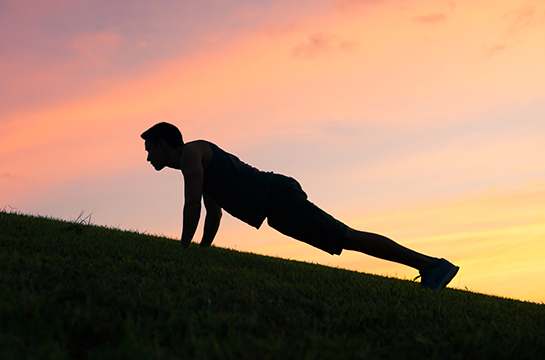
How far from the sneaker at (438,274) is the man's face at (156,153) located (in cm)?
349

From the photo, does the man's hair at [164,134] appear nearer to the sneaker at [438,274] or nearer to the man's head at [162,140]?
the man's head at [162,140]

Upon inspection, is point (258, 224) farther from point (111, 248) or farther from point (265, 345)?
point (265, 345)

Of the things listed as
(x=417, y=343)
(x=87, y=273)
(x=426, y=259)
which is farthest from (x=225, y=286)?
(x=426, y=259)

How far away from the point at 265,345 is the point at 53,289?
158 centimetres

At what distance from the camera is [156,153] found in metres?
5.22

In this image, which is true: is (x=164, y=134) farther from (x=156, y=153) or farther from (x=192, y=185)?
(x=192, y=185)

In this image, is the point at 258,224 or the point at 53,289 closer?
the point at 53,289

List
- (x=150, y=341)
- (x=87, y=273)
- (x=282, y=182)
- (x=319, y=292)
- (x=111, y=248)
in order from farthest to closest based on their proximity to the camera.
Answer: (x=282, y=182) < (x=111, y=248) < (x=319, y=292) < (x=87, y=273) < (x=150, y=341)

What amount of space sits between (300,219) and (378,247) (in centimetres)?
96

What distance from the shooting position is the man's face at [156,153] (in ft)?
17.1

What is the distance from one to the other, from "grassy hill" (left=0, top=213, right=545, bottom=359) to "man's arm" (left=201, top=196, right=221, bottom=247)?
1397mm

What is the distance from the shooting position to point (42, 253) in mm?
4043

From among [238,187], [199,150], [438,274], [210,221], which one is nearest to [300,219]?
[238,187]

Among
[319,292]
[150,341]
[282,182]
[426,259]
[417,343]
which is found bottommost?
[150,341]
